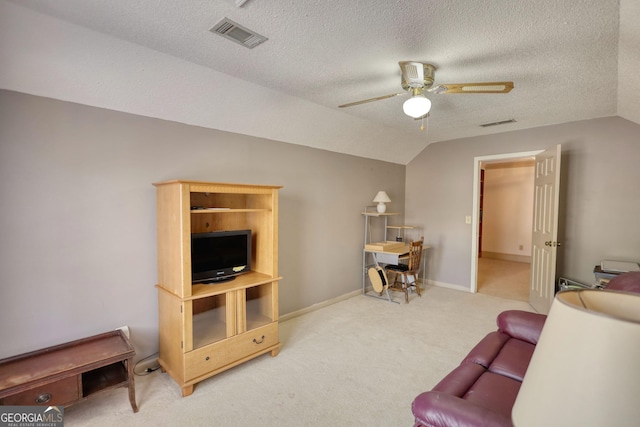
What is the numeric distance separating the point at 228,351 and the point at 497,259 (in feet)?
24.6

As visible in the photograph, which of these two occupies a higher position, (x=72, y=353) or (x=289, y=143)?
(x=289, y=143)

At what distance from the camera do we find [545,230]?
3.83 m

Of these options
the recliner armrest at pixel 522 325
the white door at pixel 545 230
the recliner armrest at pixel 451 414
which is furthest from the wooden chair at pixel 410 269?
the recliner armrest at pixel 451 414

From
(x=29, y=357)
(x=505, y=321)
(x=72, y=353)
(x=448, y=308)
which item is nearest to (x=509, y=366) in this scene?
(x=505, y=321)

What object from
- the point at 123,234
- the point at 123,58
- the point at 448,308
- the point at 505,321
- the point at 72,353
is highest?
the point at 123,58

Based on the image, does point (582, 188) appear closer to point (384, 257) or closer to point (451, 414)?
point (384, 257)

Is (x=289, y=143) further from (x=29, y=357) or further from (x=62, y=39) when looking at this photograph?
(x=29, y=357)

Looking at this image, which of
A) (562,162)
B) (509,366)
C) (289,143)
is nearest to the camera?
(509,366)

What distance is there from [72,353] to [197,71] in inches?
88.5

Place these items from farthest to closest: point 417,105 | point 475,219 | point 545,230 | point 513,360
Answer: point 475,219 < point 545,230 < point 417,105 < point 513,360

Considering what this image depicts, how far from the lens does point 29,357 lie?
2.04 m

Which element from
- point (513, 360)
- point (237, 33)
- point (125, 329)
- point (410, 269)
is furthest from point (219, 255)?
point (410, 269)

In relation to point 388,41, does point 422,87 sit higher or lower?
lower

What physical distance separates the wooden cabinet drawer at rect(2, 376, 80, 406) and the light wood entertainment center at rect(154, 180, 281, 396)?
62cm
